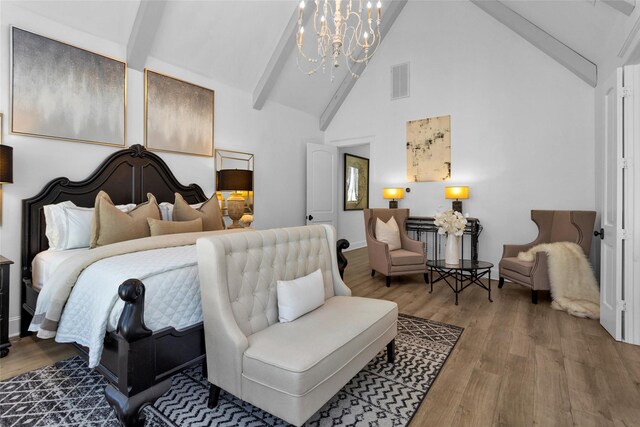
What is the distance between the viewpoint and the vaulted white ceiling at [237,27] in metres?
3.12

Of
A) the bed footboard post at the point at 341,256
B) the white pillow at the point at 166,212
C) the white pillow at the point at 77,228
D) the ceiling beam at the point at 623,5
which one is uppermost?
the ceiling beam at the point at 623,5

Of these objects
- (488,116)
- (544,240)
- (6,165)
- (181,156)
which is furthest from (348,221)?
(6,165)

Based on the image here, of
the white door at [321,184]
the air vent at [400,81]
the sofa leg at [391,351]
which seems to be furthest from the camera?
the white door at [321,184]

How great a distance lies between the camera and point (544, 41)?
4.24 metres

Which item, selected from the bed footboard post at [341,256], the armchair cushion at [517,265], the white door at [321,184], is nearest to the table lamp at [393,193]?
the white door at [321,184]

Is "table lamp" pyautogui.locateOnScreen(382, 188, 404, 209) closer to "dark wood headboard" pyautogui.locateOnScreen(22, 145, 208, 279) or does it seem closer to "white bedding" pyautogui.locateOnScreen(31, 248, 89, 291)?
"dark wood headboard" pyautogui.locateOnScreen(22, 145, 208, 279)

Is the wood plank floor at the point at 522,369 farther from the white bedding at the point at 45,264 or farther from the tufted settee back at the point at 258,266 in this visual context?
the tufted settee back at the point at 258,266

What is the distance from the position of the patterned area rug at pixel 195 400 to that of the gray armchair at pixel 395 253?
1996mm

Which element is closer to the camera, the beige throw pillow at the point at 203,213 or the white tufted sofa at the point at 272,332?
the white tufted sofa at the point at 272,332

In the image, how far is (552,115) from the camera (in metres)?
4.38

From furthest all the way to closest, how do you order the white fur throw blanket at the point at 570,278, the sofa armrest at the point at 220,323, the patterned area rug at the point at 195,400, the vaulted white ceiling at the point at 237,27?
the white fur throw blanket at the point at 570,278 → the vaulted white ceiling at the point at 237,27 → the patterned area rug at the point at 195,400 → the sofa armrest at the point at 220,323

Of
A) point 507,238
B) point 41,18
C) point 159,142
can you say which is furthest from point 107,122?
point 507,238

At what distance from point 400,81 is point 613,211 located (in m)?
3.89

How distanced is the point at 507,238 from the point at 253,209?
387 centimetres
